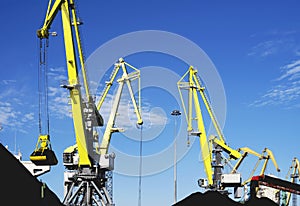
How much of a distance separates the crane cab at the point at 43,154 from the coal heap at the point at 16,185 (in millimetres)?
1819

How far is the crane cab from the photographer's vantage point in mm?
33594

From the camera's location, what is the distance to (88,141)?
46531 mm

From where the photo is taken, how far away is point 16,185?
34.2 m

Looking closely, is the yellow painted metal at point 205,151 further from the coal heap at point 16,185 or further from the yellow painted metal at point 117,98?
the coal heap at point 16,185

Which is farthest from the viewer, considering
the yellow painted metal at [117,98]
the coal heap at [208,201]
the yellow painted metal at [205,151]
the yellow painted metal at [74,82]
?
the yellow painted metal at [205,151]

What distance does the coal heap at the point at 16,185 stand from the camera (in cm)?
3309

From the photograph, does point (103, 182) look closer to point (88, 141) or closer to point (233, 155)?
point (88, 141)

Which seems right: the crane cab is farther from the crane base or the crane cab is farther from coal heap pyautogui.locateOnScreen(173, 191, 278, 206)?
coal heap pyautogui.locateOnScreen(173, 191, 278, 206)

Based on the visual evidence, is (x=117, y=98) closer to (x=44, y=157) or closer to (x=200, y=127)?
(x=200, y=127)

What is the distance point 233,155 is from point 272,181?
8.52 meters

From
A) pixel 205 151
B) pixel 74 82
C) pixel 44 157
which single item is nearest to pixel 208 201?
pixel 205 151

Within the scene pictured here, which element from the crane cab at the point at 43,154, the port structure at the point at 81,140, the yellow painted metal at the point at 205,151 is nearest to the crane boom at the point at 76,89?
the port structure at the point at 81,140

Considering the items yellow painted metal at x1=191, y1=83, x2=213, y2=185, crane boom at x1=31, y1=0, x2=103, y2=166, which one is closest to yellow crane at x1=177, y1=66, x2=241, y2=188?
yellow painted metal at x1=191, y1=83, x2=213, y2=185

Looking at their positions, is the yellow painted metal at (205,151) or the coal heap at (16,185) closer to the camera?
the coal heap at (16,185)
